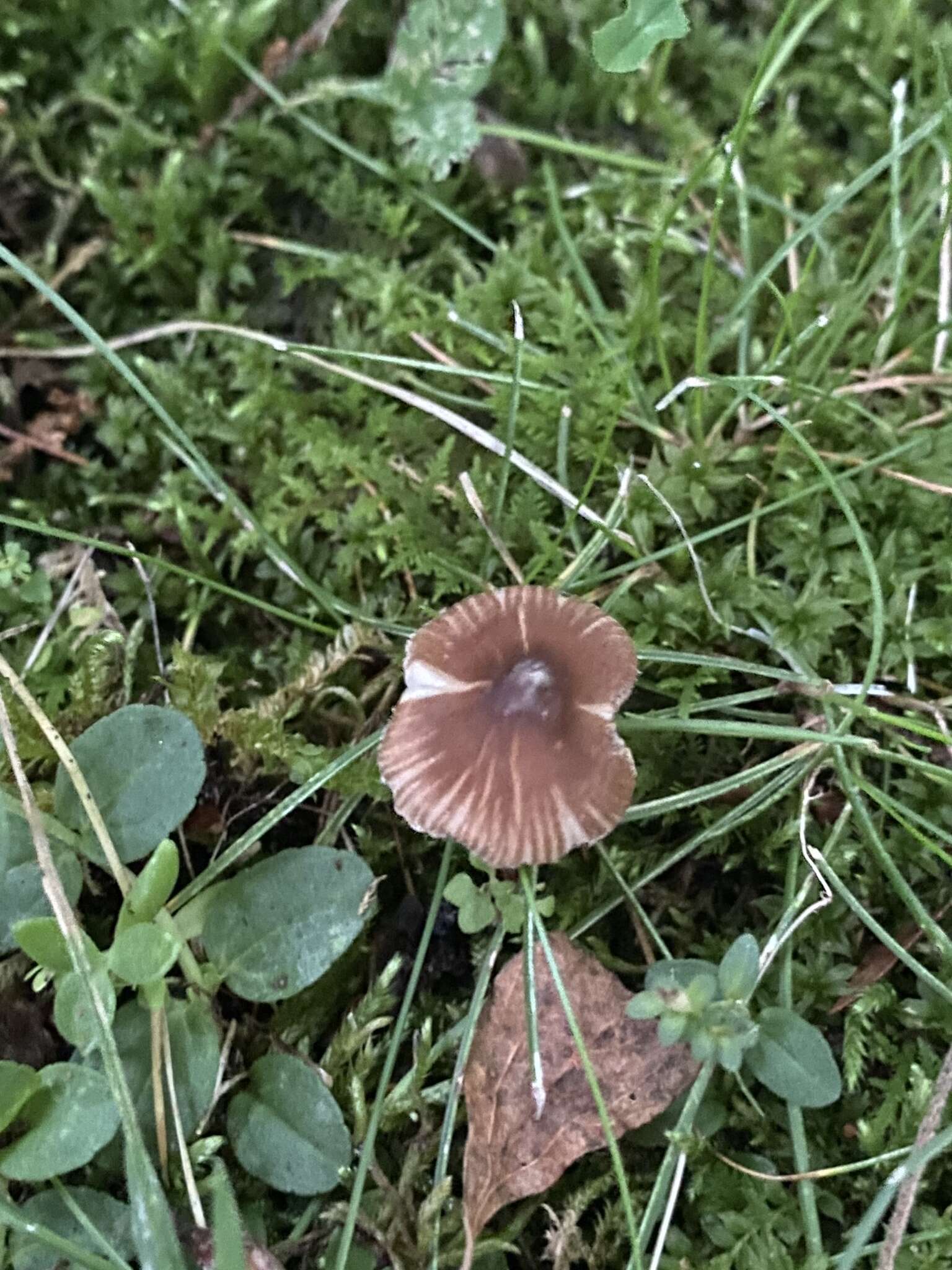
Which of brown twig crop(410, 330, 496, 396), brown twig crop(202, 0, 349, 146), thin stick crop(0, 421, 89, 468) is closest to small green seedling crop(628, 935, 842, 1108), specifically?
brown twig crop(410, 330, 496, 396)

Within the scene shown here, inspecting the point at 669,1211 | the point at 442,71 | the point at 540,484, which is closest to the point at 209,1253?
the point at 669,1211

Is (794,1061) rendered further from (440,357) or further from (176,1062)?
(440,357)

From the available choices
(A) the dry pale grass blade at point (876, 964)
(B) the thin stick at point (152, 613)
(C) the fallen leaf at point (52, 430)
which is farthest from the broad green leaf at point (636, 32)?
(A) the dry pale grass blade at point (876, 964)

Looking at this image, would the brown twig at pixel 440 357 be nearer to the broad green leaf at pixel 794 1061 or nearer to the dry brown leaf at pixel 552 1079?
the dry brown leaf at pixel 552 1079

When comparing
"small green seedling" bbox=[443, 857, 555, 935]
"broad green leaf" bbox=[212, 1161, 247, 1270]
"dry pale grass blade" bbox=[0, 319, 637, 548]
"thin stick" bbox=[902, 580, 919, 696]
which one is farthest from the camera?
"dry pale grass blade" bbox=[0, 319, 637, 548]

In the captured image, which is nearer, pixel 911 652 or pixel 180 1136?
pixel 180 1136

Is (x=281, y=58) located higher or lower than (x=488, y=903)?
higher

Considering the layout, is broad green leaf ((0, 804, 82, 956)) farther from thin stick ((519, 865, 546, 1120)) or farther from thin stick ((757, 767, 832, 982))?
thin stick ((757, 767, 832, 982))
